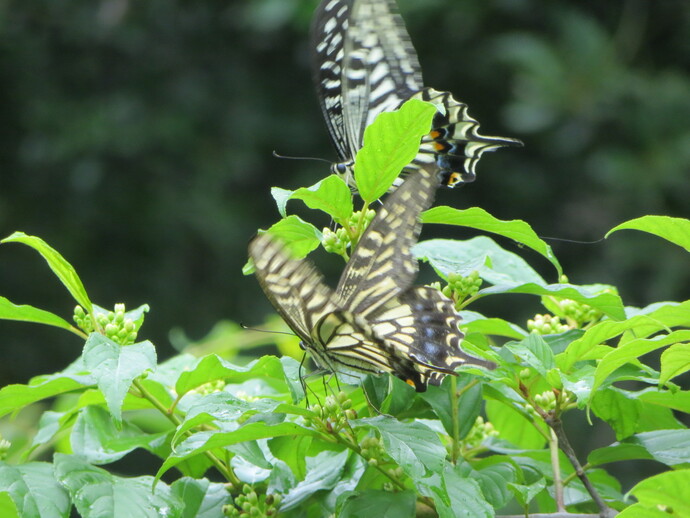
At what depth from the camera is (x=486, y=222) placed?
50.0 inches

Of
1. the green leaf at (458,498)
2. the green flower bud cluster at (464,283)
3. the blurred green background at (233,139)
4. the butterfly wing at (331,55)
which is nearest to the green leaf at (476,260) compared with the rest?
the green flower bud cluster at (464,283)

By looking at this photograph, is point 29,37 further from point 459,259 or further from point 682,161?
point 459,259


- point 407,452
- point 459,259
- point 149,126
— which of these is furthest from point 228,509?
point 149,126

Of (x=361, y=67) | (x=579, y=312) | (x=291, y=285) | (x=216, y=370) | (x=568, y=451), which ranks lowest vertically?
(x=568, y=451)

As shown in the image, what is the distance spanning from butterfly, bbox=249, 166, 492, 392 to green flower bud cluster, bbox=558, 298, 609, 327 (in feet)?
0.86

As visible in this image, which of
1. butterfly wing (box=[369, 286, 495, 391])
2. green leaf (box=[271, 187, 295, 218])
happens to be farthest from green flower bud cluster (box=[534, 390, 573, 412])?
green leaf (box=[271, 187, 295, 218])

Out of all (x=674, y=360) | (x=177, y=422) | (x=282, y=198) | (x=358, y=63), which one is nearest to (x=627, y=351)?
(x=674, y=360)

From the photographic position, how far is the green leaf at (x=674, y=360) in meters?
1.07

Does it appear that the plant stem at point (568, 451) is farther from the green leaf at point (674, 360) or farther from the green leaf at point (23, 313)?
the green leaf at point (23, 313)

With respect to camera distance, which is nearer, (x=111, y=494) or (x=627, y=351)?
(x=627, y=351)

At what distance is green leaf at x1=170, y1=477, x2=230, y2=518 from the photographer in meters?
1.23

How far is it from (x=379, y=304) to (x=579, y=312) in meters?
0.35

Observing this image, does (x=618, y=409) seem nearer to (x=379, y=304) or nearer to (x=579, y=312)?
(x=579, y=312)

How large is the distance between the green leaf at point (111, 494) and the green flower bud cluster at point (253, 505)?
0.08 meters
